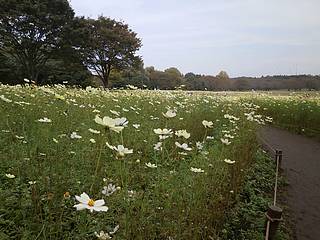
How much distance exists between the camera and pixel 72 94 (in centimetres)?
595

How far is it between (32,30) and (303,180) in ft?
61.4

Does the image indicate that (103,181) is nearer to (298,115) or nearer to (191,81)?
(298,115)

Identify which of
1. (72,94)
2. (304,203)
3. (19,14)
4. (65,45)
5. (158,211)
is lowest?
(304,203)

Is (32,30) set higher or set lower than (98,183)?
higher

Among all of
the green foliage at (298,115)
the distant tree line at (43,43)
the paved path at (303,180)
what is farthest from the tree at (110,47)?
the paved path at (303,180)

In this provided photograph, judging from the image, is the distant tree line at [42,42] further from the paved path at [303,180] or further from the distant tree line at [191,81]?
the paved path at [303,180]

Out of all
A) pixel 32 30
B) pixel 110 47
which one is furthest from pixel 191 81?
pixel 32 30

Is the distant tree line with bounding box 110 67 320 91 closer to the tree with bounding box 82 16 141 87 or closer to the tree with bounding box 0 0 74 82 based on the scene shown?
the tree with bounding box 82 16 141 87

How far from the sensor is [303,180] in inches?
244

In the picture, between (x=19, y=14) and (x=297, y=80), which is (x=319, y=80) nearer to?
(x=297, y=80)

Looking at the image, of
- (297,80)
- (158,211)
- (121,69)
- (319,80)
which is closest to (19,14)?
(121,69)

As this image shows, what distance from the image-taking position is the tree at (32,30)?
2045 cm

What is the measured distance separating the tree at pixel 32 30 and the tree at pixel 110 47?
19.9 feet

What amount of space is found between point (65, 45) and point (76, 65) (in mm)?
1885
